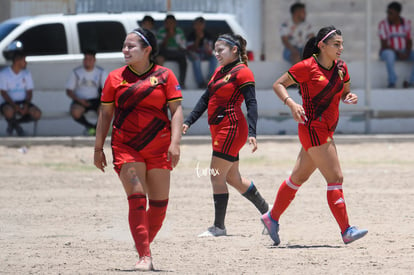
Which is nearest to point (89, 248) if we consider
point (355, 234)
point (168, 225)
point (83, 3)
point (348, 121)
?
point (168, 225)

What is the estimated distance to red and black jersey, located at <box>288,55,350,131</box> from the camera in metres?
7.86

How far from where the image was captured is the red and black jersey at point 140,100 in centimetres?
685

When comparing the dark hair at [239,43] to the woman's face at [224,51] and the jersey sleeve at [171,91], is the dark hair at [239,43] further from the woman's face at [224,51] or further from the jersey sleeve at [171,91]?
the jersey sleeve at [171,91]

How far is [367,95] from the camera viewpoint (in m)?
17.4

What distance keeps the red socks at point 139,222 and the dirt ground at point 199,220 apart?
0.23m

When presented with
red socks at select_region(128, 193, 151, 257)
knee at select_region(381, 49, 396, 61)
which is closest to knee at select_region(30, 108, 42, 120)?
knee at select_region(381, 49, 396, 61)

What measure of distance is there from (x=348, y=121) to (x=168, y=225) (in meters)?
8.74

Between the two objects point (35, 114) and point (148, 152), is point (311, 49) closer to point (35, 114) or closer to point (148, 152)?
point (148, 152)

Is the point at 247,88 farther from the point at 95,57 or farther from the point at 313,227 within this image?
the point at 95,57

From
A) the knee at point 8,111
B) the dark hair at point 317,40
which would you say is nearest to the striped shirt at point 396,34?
the knee at point 8,111

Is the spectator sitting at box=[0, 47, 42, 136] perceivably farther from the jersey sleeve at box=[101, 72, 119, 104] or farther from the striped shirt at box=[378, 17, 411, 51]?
the jersey sleeve at box=[101, 72, 119, 104]

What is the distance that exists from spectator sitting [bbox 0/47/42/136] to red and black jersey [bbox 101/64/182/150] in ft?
31.5

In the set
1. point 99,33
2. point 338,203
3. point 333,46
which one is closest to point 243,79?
point 333,46

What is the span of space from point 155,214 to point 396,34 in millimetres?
11319
